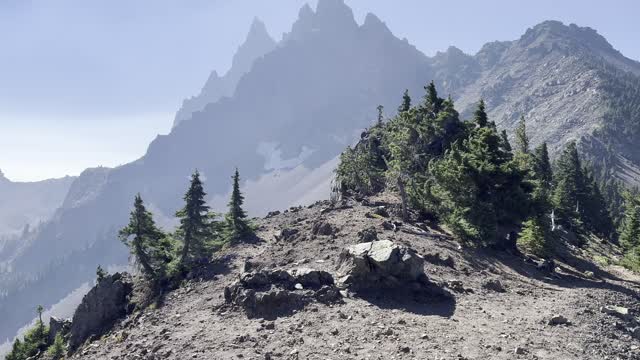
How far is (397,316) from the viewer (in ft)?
78.9

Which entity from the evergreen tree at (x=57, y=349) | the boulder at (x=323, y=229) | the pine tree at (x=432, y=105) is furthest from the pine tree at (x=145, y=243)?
the pine tree at (x=432, y=105)

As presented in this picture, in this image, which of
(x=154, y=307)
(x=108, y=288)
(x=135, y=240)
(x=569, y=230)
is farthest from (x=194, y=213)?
(x=569, y=230)

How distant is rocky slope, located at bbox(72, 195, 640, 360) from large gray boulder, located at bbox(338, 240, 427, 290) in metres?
0.11

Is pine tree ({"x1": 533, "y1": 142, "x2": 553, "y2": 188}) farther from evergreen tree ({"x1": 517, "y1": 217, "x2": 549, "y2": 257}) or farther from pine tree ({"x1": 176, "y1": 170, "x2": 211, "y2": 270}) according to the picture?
pine tree ({"x1": 176, "y1": 170, "x2": 211, "y2": 270})

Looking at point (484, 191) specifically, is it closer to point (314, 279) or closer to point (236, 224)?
point (314, 279)

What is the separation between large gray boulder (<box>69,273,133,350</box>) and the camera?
1539 inches

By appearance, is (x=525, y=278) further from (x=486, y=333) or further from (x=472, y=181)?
(x=486, y=333)

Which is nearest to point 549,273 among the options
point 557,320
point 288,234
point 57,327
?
point 557,320

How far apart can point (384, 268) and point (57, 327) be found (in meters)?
32.7

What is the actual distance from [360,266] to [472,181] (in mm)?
14166

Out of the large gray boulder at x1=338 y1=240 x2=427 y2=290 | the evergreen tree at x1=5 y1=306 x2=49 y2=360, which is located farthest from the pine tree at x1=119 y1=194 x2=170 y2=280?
the large gray boulder at x1=338 y1=240 x2=427 y2=290

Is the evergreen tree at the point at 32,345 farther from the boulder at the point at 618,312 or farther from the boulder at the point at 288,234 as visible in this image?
the boulder at the point at 618,312

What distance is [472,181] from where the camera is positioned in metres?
38.0

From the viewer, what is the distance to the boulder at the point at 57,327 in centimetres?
4435
